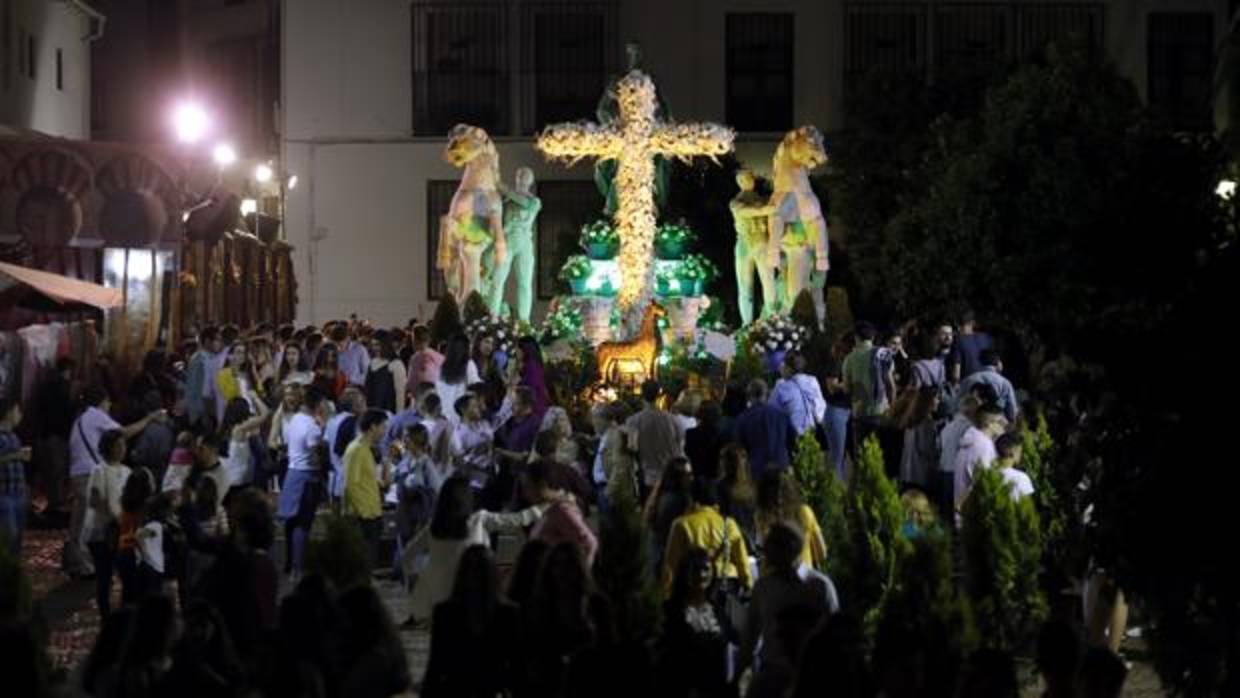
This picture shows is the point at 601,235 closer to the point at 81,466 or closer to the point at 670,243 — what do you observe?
the point at 670,243

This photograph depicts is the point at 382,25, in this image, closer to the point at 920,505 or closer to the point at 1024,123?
the point at 1024,123

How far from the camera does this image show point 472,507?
13.7m

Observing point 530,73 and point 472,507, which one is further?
point 530,73

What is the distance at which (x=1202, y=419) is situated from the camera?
9.18 metres

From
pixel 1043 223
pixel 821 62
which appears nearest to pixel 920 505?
pixel 1043 223

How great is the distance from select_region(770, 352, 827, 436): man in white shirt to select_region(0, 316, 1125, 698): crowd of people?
0.07 ft

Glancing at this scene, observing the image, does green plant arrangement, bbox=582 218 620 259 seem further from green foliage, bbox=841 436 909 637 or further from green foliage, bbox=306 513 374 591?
green foliage, bbox=306 513 374 591

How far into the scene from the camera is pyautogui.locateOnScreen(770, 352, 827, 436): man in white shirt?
64.6 feet

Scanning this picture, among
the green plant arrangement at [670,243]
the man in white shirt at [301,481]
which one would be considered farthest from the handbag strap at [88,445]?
the green plant arrangement at [670,243]

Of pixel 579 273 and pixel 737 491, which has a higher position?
pixel 579 273

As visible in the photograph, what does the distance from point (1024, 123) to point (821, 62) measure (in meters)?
16.4

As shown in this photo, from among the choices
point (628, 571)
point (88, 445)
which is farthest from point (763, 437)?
point (628, 571)

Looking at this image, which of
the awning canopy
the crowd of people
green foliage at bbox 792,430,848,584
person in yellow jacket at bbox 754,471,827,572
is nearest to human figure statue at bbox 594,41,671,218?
the crowd of people

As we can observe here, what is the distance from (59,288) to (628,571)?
42.1 ft
